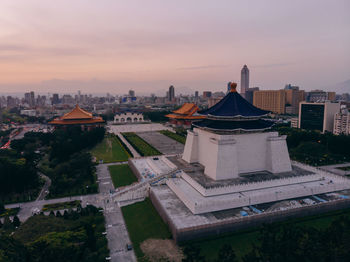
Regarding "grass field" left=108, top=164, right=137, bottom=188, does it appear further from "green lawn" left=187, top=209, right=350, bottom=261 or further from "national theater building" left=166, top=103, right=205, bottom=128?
"national theater building" left=166, top=103, right=205, bottom=128

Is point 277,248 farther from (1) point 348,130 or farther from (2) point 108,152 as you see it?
(1) point 348,130

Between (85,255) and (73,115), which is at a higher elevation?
(73,115)

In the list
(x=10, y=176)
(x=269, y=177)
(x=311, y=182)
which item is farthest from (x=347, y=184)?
(x=10, y=176)

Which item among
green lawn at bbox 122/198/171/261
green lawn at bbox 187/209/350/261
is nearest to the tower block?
green lawn at bbox 187/209/350/261

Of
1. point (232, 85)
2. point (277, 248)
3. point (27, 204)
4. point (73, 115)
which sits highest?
point (232, 85)

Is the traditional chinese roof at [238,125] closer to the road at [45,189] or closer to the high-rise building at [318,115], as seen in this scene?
the road at [45,189]

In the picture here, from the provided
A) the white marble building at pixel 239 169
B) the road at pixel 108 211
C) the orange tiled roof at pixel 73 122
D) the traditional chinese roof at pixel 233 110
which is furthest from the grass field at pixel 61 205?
the orange tiled roof at pixel 73 122

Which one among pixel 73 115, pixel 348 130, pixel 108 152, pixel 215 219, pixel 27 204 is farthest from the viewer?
pixel 73 115
